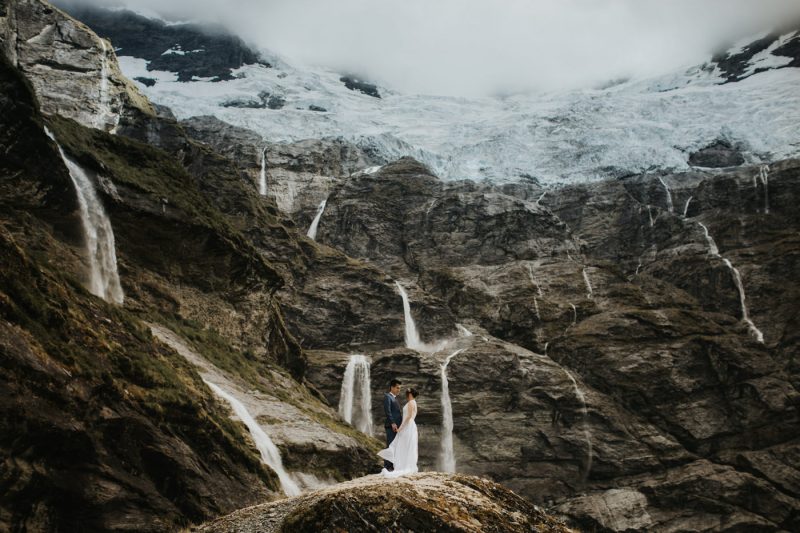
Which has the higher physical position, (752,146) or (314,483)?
(752,146)

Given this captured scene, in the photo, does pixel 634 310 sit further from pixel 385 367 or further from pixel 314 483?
pixel 314 483

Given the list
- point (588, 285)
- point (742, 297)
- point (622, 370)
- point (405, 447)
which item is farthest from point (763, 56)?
point (405, 447)

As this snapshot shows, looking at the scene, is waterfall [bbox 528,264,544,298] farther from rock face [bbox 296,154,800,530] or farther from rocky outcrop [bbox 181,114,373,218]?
rocky outcrop [bbox 181,114,373,218]

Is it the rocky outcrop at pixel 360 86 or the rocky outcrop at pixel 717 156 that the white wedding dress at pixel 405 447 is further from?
the rocky outcrop at pixel 360 86

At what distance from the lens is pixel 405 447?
504 inches

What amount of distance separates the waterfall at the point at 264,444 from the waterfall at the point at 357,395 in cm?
2319

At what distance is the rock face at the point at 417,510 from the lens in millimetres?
8547

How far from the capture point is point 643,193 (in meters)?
92.8

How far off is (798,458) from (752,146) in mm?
78043

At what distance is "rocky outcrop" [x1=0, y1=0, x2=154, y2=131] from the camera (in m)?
59.5

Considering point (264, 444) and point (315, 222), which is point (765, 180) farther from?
point (264, 444)

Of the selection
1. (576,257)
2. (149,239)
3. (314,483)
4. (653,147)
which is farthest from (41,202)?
(653,147)

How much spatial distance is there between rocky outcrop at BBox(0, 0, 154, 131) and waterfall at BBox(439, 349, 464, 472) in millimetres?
39070

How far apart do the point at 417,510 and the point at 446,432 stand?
40054 millimetres
